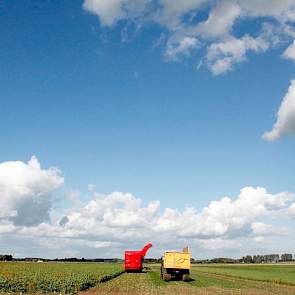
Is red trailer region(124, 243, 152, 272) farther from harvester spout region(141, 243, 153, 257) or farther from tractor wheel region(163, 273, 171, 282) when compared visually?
tractor wheel region(163, 273, 171, 282)

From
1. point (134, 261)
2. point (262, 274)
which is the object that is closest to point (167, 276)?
point (134, 261)

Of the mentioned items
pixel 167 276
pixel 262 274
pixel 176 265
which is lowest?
pixel 167 276

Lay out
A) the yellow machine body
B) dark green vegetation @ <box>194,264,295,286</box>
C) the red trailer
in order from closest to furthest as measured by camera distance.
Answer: the yellow machine body
dark green vegetation @ <box>194,264,295,286</box>
the red trailer

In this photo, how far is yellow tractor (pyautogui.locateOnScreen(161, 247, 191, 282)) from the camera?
46781mm

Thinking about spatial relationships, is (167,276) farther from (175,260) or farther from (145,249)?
(145,249)

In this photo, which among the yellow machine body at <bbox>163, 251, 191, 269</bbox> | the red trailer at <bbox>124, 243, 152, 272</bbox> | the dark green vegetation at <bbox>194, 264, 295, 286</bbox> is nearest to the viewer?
the yellow machine body at <bbox>163, 251, 191, 269</bbox>

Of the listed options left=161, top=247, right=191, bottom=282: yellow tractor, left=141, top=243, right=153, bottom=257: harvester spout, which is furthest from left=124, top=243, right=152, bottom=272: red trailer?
left=161, top=247, right=191, bottom=282: yellow tractor

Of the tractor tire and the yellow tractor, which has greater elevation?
the yellow tractor

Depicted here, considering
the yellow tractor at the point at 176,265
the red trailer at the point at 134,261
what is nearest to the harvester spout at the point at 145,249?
the red trailer at the point at 134,261

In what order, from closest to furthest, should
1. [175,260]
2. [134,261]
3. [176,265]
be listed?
[175,260]
[176,265]
[134,261]

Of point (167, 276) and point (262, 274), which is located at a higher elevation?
point (262, 274)

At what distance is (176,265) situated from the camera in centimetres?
4706

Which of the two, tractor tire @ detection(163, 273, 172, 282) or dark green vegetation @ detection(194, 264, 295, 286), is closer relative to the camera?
tractor tire @ detection(163, 273, 172, 282)

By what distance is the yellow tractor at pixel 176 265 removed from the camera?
46.8 meters
